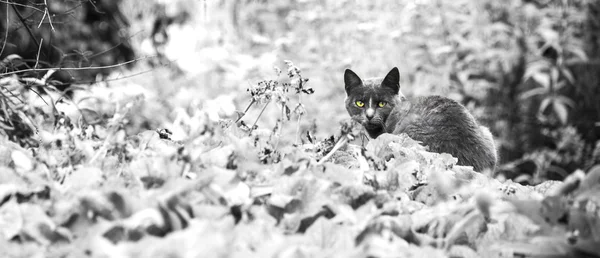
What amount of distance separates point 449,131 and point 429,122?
124mm

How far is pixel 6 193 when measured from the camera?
1.30 m

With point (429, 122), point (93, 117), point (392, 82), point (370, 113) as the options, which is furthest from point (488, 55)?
point (93, 117)

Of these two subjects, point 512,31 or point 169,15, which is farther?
point 169,15

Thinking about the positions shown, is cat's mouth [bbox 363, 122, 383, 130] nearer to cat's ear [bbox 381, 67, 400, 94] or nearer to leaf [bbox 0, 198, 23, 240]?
cat's ear [bbox 381, 67, 400, 94]

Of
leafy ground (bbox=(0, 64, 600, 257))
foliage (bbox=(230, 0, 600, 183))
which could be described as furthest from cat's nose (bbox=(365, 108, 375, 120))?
foliage (bbox=(230, 0, 600, 183))

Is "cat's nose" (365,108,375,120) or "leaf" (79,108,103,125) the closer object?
"leaf" (79,108,103,125)

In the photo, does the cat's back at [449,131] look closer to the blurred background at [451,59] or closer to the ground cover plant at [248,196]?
the ground cover plant at [248,196]

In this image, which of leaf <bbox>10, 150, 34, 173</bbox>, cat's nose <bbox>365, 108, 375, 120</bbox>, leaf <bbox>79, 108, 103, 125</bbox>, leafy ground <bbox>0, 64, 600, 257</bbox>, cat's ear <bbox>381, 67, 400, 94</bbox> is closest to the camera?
leafy ground <bbox>0, 64, 600, 257</bbox>

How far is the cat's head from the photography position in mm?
3529

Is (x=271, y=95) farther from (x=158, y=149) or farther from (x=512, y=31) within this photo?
(x=512, y=31)

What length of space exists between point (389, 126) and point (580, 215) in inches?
83.8

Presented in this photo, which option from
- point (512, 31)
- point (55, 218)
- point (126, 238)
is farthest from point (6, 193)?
point (512, 31)

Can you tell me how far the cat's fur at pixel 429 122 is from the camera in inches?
112

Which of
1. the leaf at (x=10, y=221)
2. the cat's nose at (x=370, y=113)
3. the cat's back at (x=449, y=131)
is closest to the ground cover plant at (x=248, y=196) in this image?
the leaf at (x=10, y=221)
